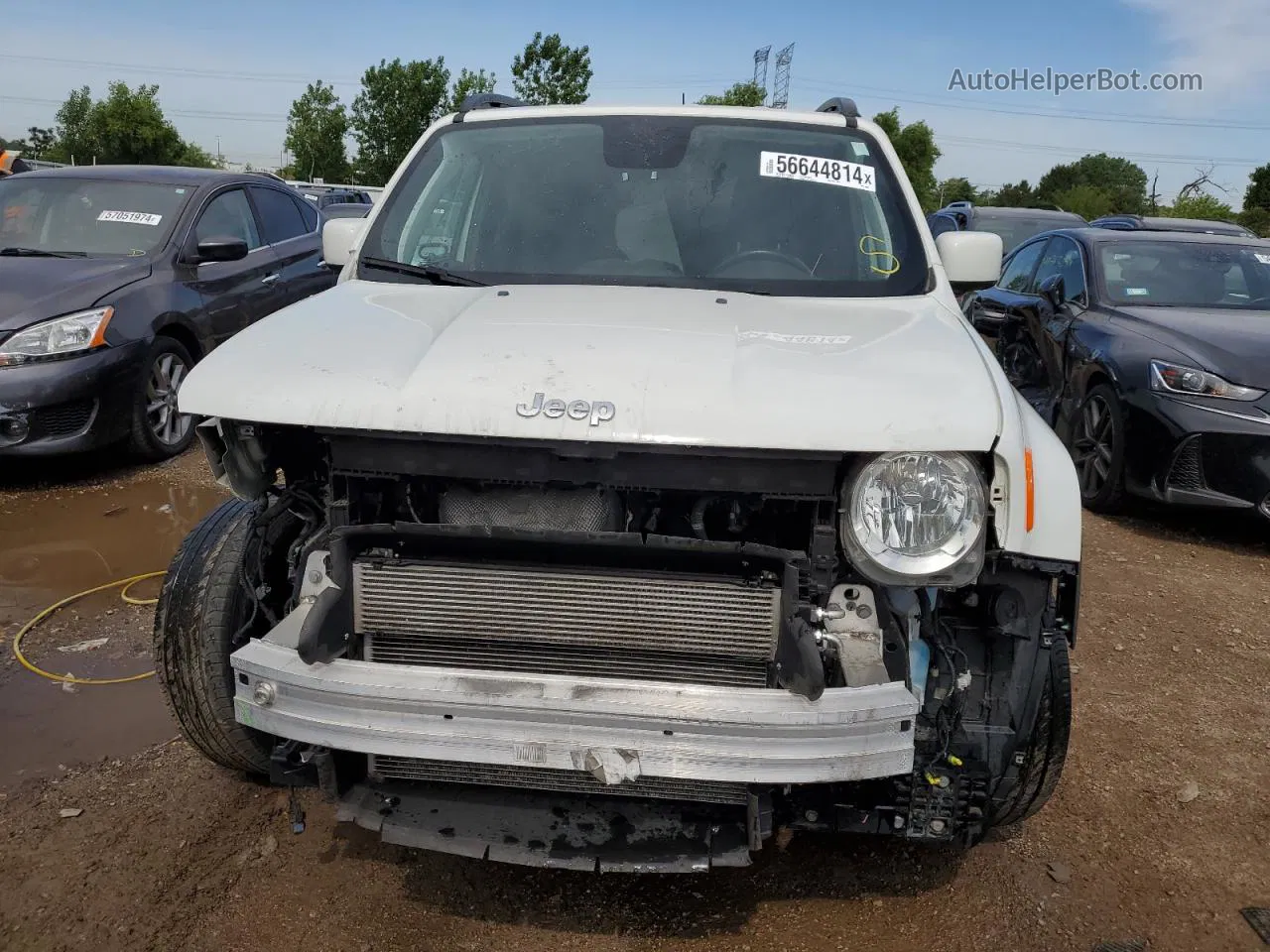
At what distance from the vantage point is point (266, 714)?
2090 mm

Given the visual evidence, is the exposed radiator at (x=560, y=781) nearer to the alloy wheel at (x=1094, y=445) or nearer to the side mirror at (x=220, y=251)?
the alloy wheel at (x=1094, y=445)

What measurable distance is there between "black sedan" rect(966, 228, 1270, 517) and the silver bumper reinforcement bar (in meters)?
4.00

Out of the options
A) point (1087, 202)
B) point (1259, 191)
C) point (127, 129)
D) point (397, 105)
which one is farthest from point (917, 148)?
point (127, 129)

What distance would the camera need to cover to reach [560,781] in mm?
2184

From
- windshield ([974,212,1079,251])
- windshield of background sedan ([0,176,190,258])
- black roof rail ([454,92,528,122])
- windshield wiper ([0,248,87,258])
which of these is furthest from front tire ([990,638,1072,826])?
windshield ([974,212,1079,251])

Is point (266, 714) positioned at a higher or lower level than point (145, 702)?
higher

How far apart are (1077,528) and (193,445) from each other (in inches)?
234

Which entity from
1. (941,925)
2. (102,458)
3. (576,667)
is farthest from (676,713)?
(102,458)

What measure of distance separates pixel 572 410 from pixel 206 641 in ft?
3.86

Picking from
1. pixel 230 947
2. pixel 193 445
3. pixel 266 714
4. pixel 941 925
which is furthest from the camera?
pixel 193 445

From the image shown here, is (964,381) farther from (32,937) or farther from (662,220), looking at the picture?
(32,937)

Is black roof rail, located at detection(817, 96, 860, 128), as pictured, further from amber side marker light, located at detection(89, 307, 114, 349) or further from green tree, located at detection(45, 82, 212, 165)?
green tree, located at detection(45, 82, 212, 165)

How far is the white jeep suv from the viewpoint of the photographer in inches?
78.4

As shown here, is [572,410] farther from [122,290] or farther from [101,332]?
[122,290]
